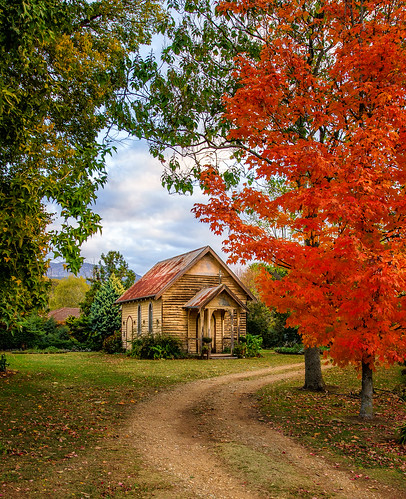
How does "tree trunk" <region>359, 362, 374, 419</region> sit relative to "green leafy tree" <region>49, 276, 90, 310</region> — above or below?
below

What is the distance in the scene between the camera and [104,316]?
1470 inches

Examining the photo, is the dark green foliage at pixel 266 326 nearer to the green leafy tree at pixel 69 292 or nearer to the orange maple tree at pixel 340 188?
the orange maple tree at pixel 340 188

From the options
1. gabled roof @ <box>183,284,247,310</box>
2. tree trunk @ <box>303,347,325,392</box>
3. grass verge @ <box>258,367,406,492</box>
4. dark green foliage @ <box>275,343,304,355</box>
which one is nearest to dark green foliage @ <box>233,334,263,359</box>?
gabled roof @ <box>183,284,247,310</box>

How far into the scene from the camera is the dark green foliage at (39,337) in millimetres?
33719

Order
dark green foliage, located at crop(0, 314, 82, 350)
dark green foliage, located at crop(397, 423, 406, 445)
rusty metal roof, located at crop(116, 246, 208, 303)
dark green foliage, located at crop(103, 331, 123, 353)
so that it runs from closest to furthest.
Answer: dark green foliage, located at crop(397, 423, 406, 445), rusty metal roof, located at crop(116, 246, 208, 303), dark green foliage, located at crop(103, 331, 123, 353), dark green foliage, located at crop(0, 314, 82, 350)

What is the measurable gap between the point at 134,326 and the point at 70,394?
19.5 metres

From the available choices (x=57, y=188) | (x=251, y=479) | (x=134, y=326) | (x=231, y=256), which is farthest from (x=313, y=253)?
(x=134, y=326)

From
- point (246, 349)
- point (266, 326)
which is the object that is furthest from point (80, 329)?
point (246, 349)

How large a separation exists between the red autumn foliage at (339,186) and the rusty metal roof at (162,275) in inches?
709

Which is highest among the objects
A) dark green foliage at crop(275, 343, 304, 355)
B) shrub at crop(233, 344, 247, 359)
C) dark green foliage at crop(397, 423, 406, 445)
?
dark green foliage at crop(397, 423, 406, 445)

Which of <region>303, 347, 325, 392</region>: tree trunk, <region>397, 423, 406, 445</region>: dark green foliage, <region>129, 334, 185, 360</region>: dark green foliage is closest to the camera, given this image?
<region>397, 423, 406, 445</region>: dark green foliage

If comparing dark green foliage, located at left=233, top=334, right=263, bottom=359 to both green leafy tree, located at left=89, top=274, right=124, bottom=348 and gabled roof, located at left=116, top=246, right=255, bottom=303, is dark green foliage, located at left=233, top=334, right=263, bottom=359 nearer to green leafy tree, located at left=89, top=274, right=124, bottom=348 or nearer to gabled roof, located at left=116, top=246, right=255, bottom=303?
gabled roof, located at left=116, top=246, right=255, bottom=303

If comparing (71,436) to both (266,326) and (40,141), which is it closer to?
(40,141)

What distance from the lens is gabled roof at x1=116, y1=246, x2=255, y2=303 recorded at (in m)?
28.3
